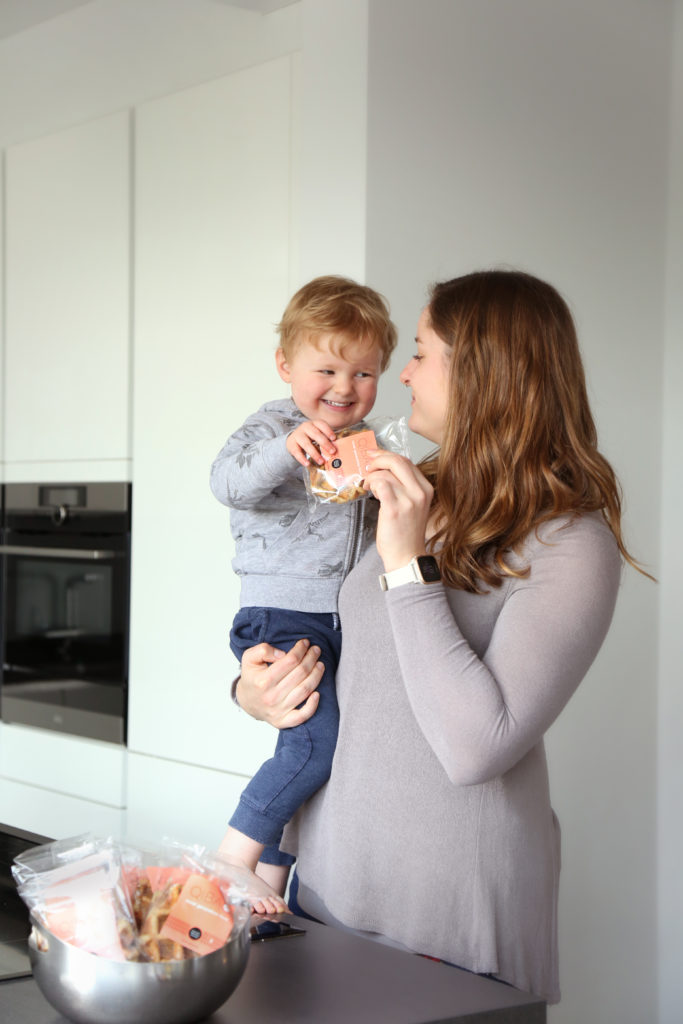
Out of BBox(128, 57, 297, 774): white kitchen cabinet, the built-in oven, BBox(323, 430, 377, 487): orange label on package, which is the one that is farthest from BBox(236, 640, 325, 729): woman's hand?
the built-in oven

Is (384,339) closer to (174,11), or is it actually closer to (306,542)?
(306,542)

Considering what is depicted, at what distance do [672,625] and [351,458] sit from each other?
5.52 feet

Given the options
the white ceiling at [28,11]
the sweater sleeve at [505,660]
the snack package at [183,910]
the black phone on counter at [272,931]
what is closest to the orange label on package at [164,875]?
the snack package at [183,910]

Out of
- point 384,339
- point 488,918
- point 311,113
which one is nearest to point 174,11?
point 311,113

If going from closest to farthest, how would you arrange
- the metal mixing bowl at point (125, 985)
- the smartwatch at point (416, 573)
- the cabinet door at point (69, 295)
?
the metal mixing bowl at point (125, 985) < the smartwatch at point (416, 573) < the cabinet door at point (69, 295)

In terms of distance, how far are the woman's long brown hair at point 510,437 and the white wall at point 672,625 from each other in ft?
5.06

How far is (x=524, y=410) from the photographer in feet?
4.40

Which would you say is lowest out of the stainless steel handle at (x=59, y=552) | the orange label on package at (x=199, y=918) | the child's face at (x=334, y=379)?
the orange label on package at (x=199, y=918)

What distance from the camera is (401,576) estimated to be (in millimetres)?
1257

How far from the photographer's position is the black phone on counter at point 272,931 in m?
1.12

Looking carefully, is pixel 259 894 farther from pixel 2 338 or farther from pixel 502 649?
pixel 2 338

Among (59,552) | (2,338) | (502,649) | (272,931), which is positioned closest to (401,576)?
(502,649)

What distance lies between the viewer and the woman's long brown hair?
1.33 m

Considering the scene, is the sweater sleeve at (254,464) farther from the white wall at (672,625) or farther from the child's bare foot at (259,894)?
the white wall at (672,625)
